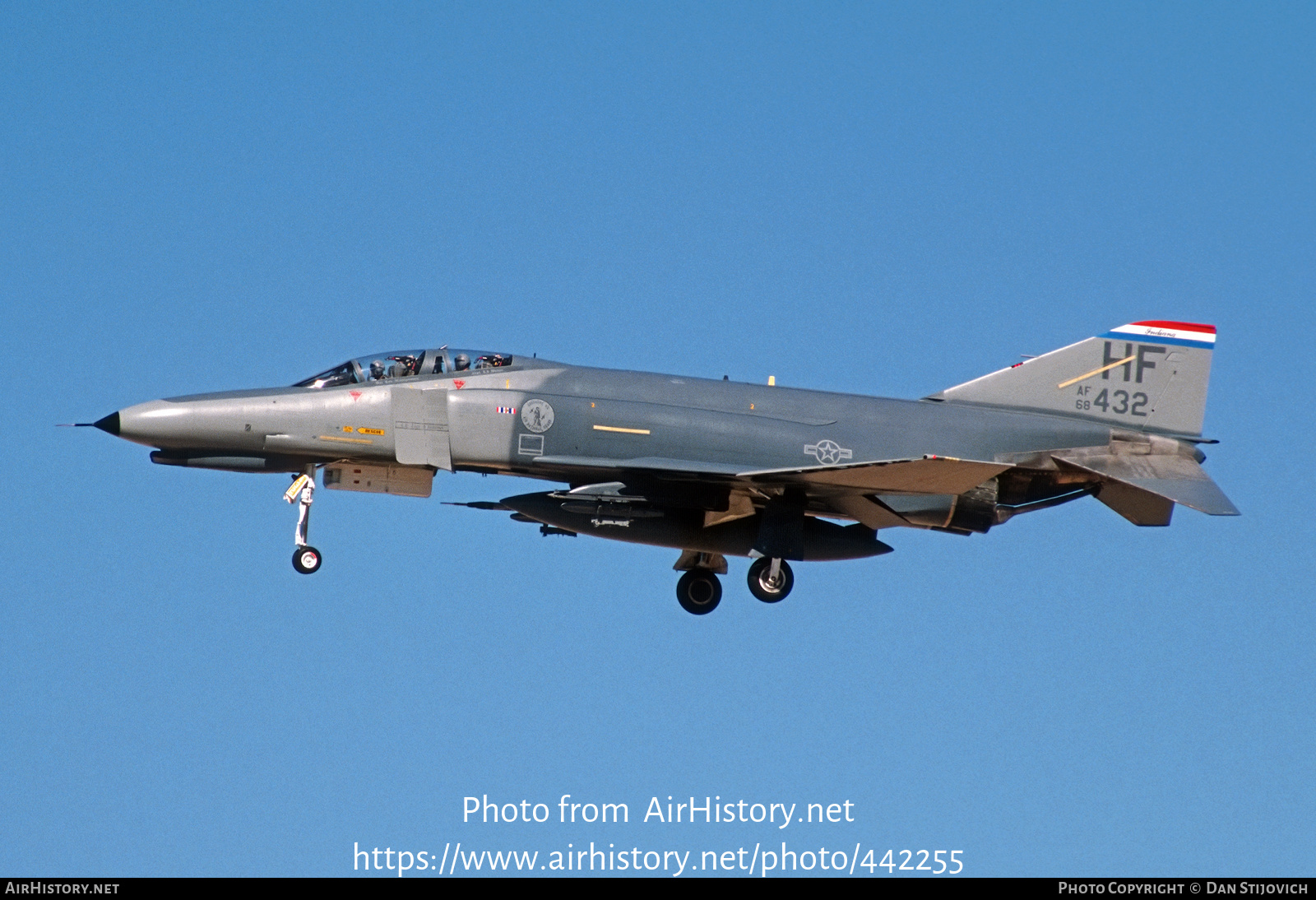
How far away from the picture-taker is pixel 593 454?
2147cm

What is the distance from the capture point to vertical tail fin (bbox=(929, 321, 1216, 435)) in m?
23.2

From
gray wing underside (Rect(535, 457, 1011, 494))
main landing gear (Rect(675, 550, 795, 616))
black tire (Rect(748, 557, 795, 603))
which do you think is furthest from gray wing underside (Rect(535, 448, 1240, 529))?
main landing gear (Rect(675, 550, 795, 616))

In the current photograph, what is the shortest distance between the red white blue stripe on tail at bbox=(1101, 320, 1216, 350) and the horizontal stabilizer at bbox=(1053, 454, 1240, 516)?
1.90 metres

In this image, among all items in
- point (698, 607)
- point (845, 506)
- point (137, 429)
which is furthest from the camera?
point (698, 607)

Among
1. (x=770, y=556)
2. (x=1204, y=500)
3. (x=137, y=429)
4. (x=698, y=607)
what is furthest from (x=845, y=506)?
(x=137, y=429)

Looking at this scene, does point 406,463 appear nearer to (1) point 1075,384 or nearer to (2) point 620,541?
(2) point 620,541

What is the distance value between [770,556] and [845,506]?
1359 mm

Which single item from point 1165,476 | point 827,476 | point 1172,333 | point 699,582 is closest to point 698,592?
point 699,582

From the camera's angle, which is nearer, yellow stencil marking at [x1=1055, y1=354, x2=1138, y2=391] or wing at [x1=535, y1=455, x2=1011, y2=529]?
wing at [x1=535, y1=455, x2=1011, y2=529]

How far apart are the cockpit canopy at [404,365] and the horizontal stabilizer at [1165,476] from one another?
26.7 feet

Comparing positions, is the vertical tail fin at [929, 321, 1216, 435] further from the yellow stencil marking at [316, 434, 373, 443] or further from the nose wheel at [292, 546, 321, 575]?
the nose wheel at [292, 546, 321, 575]

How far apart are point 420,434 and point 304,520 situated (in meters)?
1.93

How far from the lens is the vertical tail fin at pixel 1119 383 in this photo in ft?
76.1

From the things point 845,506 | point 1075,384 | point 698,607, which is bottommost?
point 698,607
